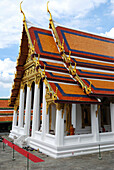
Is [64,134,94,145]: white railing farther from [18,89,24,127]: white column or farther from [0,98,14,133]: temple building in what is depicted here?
[0,98,14,133]: temple building

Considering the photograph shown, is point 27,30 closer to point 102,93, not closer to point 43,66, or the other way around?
point 43,66

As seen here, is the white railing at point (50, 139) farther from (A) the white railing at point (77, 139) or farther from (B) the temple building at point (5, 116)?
(B) the temple building at point (5, 116)

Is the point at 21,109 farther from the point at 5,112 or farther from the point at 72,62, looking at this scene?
the point at 72,62

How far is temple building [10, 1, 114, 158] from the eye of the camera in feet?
32.2

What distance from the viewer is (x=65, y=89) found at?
10500 mm

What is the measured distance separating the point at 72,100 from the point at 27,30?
7.21m

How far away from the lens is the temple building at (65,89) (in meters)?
9.81

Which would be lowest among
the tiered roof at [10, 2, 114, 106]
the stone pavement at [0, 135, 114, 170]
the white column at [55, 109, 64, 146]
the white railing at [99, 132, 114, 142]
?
the stone pavement at [0, 135, 114, 170]

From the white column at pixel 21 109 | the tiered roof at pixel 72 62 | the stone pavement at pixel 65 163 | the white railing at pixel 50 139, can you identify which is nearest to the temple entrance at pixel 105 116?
the tiered roof at pixel 72 62

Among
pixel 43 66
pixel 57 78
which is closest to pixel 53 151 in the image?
pixel 57 78

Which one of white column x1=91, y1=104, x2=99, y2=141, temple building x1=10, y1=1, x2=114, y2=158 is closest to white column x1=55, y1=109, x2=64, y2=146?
temple building x1=10, y1=1, x2=114, y2=158

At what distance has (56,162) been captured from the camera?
26.8 ft

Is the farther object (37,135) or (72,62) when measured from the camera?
Answer: (72,62)

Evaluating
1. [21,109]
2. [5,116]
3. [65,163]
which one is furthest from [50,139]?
[5,116]
